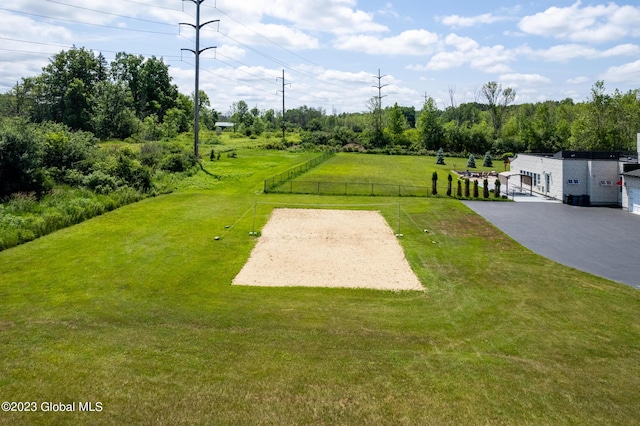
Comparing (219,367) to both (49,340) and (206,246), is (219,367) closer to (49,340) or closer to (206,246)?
(49,340)

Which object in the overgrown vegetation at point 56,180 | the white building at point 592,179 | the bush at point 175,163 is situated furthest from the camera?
the bush at point 175,163

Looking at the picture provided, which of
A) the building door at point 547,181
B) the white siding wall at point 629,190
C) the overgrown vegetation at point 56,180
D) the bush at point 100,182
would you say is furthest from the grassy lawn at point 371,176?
the bush at point 100,182

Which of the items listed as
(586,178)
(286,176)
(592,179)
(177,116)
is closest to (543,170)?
(586,178)

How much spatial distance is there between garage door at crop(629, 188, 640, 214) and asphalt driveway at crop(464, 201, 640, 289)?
69cm

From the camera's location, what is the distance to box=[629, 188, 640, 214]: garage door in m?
26.9

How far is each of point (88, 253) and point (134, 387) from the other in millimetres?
10944

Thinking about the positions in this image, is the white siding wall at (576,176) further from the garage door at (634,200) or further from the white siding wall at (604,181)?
the garage door at (634,200)

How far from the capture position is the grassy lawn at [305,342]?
8289mm

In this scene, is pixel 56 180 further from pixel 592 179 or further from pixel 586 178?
pixel 592 179

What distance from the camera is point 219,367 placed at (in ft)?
31.3

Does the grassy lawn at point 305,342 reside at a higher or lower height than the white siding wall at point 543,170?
lower

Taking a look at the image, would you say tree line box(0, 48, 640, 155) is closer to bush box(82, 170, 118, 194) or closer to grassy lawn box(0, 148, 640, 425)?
bush box(82, 170, 118, 194)

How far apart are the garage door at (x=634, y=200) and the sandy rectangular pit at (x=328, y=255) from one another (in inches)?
646

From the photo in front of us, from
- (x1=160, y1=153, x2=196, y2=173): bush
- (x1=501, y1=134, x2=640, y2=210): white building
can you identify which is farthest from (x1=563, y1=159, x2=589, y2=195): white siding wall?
(x1=160, y1=153, x2=196, y2=173): bush
